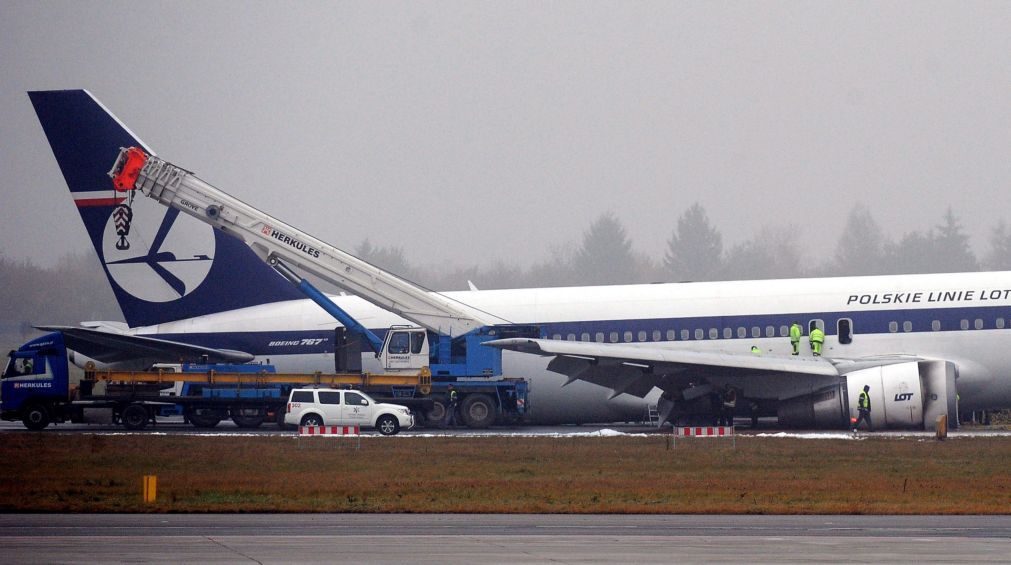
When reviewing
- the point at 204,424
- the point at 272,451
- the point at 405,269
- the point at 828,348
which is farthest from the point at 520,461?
the point at 405,269

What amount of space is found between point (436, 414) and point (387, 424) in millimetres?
3040

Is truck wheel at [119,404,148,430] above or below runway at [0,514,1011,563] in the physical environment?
above

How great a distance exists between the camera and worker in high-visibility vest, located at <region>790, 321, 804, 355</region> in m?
39.1

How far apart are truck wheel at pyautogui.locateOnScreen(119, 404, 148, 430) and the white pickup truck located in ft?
17.6

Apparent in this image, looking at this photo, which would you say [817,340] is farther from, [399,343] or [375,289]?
[375,289]

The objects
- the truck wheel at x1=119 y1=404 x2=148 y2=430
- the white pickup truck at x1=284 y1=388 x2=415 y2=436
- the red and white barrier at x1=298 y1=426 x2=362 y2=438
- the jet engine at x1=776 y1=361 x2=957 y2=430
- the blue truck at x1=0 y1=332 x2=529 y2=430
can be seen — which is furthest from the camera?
the truck wheel at x1=119 y1=404 x2=148 y2=430

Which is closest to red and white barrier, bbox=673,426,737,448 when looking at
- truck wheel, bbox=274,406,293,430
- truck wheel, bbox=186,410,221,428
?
truck wheel, bbox=274,406,293,430

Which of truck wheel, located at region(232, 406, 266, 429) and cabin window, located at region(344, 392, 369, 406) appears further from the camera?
truck wheel, located at region(232, 406, 266, 429)

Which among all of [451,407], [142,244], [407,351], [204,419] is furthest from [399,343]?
[142,244]

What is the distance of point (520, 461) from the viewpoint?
97.8ft

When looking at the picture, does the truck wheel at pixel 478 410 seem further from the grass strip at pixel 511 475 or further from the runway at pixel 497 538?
the runway at pixel 497 538

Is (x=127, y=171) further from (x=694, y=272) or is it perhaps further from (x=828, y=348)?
(x=694, y=272)

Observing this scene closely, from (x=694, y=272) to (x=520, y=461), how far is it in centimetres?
9480

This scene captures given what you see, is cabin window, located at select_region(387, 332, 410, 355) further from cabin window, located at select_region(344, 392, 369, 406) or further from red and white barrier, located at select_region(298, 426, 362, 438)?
red and white barrier, located at select_region(298, 426, 362, 438)
